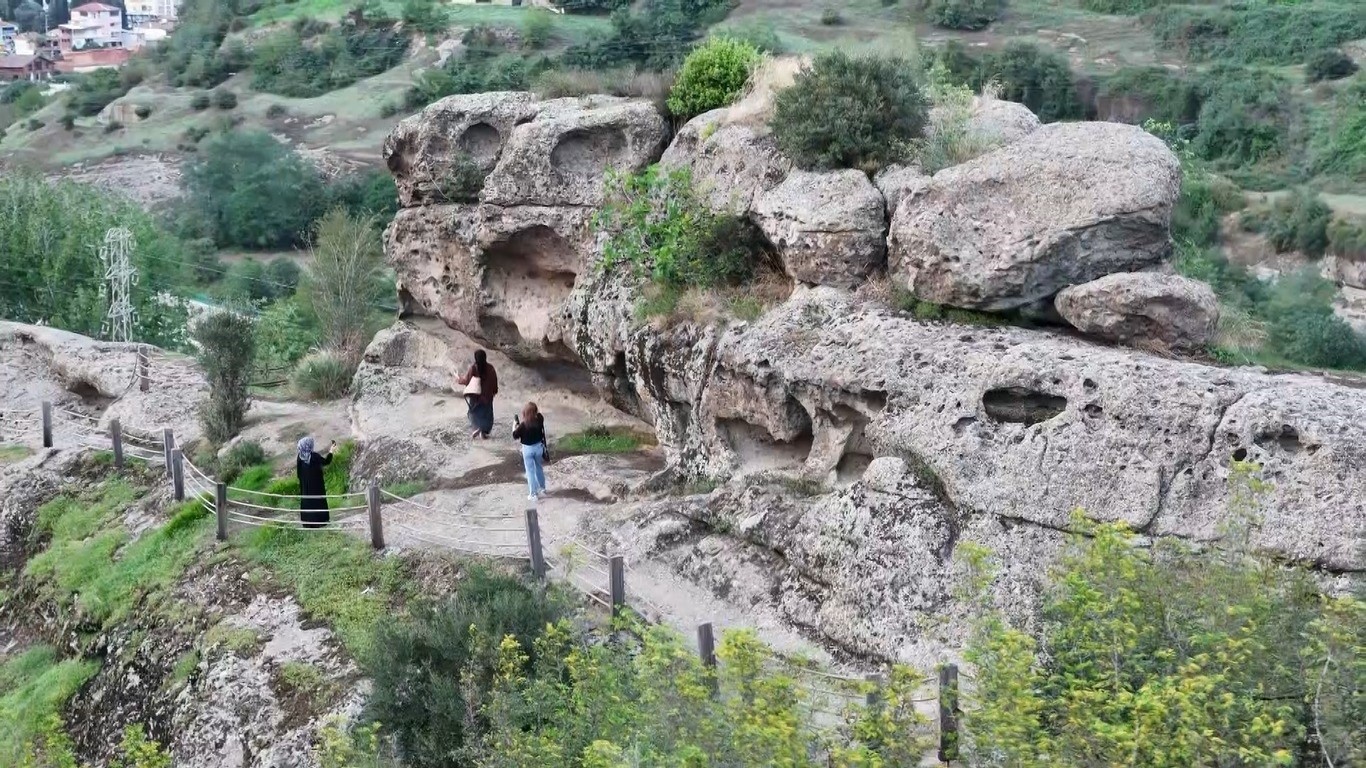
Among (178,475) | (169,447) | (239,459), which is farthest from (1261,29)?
(178,475)

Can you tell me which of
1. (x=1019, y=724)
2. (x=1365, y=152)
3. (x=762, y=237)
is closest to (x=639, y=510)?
(x=762, y=237)

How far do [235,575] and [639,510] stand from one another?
5.32 m

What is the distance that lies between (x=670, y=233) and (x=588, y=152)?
3.07m

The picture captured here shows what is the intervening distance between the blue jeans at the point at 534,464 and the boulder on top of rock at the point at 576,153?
428 cm

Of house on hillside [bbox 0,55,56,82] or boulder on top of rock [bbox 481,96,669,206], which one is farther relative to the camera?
house on hillside [bbox 0,55,56,82]

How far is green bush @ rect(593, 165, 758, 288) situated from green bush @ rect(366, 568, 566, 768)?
490 cm

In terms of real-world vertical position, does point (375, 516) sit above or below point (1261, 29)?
below

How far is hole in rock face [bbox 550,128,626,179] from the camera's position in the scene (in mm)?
19156

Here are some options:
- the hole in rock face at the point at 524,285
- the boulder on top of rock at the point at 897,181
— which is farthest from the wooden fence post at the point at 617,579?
the hole in rock face at the point at 524,285

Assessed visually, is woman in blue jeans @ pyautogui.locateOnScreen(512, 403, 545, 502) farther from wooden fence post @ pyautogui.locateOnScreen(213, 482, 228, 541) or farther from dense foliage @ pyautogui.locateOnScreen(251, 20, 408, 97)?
dense foliage @ pyautogui.locateOnScreen(251, 20, 408, 97)

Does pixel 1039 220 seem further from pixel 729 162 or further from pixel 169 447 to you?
pixel 169 447

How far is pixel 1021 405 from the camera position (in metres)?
12.8

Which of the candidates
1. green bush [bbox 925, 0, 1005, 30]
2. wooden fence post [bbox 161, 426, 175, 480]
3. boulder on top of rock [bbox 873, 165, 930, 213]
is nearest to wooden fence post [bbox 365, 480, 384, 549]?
wooden fence post [bbox 161, 426, 175, 480]

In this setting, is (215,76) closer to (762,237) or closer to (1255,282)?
(1255,282)
